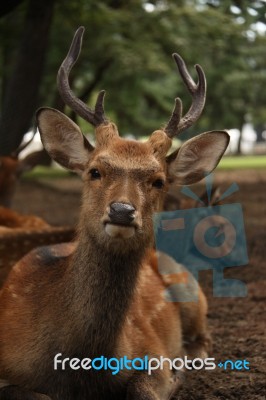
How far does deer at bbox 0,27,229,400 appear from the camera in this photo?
11.5ft

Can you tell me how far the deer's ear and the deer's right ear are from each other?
50 cm

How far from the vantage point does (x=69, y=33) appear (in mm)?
15055

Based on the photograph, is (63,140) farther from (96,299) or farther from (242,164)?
(242,164)

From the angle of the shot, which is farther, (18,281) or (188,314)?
(188,314)

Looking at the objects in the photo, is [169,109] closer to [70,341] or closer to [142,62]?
[142,62]

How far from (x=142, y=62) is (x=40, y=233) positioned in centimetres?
968

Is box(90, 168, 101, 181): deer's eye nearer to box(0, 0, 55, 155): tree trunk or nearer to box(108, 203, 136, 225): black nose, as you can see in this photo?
box(108, 203, 136, 225): black nose

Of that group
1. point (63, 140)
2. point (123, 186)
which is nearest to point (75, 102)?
point (63, 140)

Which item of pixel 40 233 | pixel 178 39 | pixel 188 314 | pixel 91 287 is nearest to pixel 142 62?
pixel 178 39

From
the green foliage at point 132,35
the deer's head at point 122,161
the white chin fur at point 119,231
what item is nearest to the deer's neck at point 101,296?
the deer's head at point 122,161

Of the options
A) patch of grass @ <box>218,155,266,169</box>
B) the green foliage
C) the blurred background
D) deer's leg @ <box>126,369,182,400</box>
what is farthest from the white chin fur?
patch of grass @ <box>218,155,266,169</box>

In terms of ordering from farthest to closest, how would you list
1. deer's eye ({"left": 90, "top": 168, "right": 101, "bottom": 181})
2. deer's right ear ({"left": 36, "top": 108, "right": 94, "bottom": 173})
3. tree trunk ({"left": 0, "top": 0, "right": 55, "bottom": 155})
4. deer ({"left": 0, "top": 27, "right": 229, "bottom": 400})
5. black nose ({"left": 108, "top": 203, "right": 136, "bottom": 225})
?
tree trunk ({"left": 0, "top": 0, "right": 55, "bottom": 155}) < deer's right ear ({"left": 36, "top": 108, "right": 94, "bottom": 173}) < deer's eye ({"left": 90, "top": 168, "right": 101, "bottom": 181}) < deer ({"left": 0, "top": 27, "right": 229, "bottom": 400}) < black nose ({"left": 108, "top": 203, "right": 136, "bottom": 225})

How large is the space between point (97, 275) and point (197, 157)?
98 centimetres

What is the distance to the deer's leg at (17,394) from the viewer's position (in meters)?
3.43
